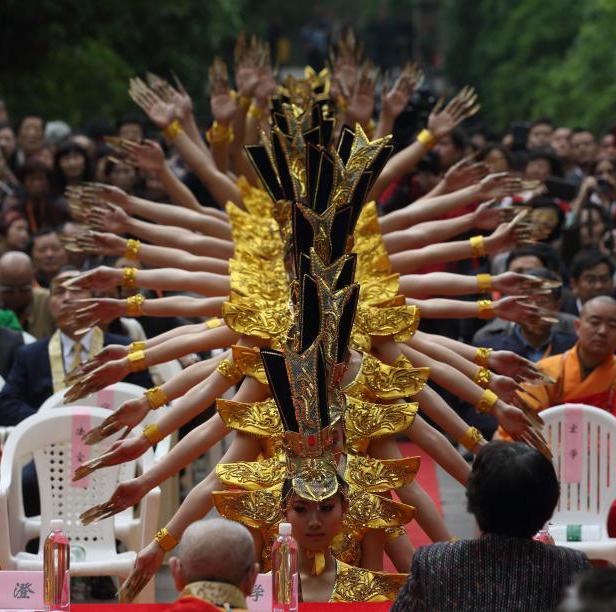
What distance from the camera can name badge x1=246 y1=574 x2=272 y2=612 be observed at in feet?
16.5

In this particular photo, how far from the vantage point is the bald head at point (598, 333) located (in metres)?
7.63

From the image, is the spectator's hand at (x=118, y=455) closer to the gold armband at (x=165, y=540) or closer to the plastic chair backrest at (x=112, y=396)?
the gold armband at (x=165, y=540)

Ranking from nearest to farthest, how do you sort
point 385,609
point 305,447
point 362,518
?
point 385,609, point 305,447, point 362,518

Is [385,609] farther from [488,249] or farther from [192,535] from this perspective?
[488,249]

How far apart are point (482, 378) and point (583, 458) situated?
2.46 feet

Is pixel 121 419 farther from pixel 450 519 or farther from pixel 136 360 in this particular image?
pixel 450 519

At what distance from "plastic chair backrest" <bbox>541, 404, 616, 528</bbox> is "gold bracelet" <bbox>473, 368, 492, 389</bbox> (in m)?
0.54

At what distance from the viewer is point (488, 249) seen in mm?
7562

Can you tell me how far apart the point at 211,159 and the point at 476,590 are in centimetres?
508

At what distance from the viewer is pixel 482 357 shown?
6.89 meters

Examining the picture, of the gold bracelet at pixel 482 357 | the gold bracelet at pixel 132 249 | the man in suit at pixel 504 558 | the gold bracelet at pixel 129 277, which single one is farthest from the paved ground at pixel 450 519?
the man in suit at pixel 504 558

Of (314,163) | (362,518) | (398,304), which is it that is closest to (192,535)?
(362,518)

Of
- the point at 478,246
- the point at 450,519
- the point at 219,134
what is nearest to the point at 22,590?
the point at 478,246

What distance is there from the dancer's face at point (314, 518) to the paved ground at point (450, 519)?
86.6 inches
